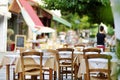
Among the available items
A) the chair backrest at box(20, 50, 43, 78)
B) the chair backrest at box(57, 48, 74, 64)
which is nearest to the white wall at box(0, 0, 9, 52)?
the chair backrest at box(57, 48, 74, 64)

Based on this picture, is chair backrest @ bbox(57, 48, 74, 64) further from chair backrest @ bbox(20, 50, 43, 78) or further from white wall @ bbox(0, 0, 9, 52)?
white wall @ bbox(0, 0, 9, 52)

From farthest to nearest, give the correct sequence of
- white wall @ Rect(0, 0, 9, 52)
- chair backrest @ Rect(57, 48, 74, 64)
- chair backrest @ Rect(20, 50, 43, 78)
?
white wall @ Rect(0, 0, 9, 52)
chair backrest @ Rect(57, 48, 74, 64)
chair backrest @ Rect(20, 50, 43, 78)

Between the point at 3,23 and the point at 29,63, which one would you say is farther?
the point at 3,23

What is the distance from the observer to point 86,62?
8.58m

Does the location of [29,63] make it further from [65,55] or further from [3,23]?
[3,23]

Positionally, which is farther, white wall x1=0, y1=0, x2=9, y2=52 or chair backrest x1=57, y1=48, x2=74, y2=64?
white wall x1=0, y1=0, x2=9, y2=52

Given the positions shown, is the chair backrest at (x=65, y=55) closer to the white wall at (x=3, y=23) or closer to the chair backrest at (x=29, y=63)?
the chair backrest at (x=29, y=63)

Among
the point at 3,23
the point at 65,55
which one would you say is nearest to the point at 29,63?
the point at 65,55

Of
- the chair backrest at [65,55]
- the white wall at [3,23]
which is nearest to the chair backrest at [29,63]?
the chair backrest at [65,55]

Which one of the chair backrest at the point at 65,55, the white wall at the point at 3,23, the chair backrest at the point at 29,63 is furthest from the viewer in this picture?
the white wall at the point at 3,23

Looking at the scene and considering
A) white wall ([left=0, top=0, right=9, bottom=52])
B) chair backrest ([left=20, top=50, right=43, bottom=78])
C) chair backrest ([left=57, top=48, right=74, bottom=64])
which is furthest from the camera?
white wall ([left=0, top=0, right=9, bottom=52])

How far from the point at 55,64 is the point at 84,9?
975cm

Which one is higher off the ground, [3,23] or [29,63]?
[3,23]

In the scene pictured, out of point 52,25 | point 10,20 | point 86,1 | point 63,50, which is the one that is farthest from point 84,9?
point 52,25
